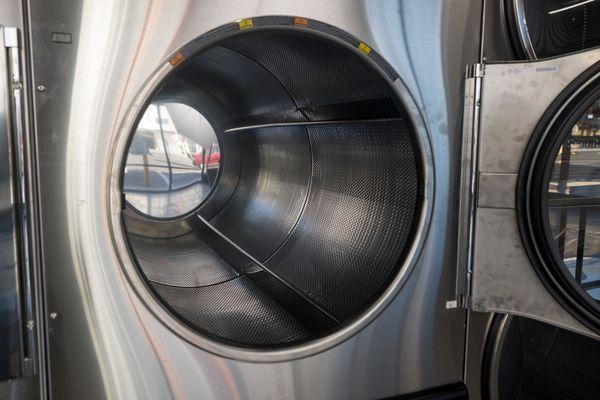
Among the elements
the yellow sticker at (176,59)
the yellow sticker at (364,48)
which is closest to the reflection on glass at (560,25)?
the yellow sticker at (364,48)

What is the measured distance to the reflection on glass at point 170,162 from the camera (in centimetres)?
304

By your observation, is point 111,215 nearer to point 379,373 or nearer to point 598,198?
point 379,373

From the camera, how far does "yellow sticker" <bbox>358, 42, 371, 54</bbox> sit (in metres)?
1.40

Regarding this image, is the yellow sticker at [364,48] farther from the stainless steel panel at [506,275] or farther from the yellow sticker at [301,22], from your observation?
→ the stainless steel panel at [506,275]

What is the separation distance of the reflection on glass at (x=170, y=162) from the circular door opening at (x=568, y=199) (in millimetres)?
2210

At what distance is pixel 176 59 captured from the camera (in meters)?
1.22

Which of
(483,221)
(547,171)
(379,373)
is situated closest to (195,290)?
(379,373)

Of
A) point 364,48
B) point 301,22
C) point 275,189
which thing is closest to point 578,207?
point 364,48

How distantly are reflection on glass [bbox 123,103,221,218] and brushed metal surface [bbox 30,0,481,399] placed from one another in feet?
5.96

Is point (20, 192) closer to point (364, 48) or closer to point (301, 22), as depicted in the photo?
point (301, 22)

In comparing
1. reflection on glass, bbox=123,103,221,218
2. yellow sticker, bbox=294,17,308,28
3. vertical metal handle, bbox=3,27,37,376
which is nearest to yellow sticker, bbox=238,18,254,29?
yellow sticker, bbox=294,17,308,28

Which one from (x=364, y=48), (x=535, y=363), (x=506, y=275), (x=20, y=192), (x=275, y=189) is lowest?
(x=535, y=363)

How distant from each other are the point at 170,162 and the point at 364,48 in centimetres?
205

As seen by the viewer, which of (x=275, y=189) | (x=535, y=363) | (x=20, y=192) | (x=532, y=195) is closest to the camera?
(x=20, y=192)
